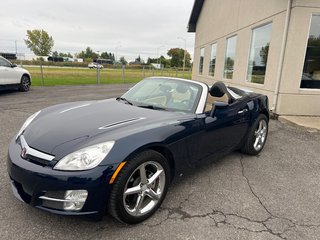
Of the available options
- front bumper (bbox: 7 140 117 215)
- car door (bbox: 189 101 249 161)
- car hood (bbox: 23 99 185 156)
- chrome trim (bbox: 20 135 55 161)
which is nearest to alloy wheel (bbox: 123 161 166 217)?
front bumper (bbox: 7 140 117 215)

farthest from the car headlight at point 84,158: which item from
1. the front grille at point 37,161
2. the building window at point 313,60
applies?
the building window at point 313,60

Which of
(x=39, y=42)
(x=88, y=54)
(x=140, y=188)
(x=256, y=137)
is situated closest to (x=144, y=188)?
(x=140, y=188)

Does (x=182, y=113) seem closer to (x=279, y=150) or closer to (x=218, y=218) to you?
(x=218, y=218)

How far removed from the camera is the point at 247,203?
283 cm

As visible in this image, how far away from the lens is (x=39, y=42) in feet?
218

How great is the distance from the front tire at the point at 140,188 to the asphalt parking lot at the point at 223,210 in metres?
0.13

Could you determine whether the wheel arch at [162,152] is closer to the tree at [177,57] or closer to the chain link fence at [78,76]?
the chain link fence at [78,76]

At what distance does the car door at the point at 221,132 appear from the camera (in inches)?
117

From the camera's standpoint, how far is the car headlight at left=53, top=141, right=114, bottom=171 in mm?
2023

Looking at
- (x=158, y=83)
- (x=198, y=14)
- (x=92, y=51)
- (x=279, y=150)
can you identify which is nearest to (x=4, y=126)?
(x=158, y=83)

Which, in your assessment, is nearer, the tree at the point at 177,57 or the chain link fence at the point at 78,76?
the chain link fence at the point at 78,76

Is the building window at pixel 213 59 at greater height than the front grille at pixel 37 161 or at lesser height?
greater

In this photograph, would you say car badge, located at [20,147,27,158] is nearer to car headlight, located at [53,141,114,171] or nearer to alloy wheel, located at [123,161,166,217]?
car headlight, located at [53,141,114,171]

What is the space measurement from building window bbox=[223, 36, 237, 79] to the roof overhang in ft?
21.4
